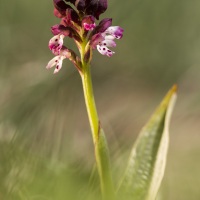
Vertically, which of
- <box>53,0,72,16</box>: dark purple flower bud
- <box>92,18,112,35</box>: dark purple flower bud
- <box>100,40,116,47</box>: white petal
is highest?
<box>53,0,72,16</box>: dark purple flower bud

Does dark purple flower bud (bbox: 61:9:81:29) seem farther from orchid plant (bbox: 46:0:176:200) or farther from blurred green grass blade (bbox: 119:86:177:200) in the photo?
blurred green grass blade (bbox: 119:86:177:200)

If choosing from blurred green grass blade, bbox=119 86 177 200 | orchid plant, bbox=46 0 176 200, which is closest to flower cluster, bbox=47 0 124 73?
orchid plant, bbox=46 0 176 200

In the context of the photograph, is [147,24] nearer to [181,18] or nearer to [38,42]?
[181,18]

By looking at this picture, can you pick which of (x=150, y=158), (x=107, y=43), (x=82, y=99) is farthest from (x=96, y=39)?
(x=82, y=99)

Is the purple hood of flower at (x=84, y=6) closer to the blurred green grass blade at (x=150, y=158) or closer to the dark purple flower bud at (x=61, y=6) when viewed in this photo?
the dark purple flower bud at (x=61, y=6)

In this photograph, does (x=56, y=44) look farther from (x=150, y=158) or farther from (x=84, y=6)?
(x=150, y=158)

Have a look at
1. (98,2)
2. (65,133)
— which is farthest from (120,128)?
(98,2)
